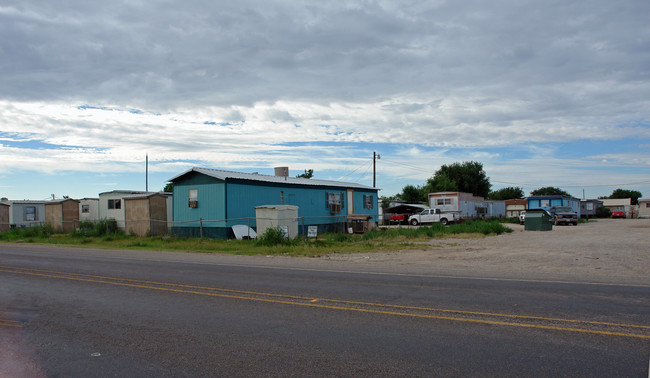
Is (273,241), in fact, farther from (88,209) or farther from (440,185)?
(440,185)

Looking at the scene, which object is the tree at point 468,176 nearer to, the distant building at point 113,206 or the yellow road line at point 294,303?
the distant building at point 113,206

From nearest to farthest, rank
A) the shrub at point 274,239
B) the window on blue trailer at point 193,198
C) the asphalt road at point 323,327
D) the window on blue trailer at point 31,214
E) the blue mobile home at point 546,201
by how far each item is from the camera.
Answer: the asphalt road at point 323,327, the shrub at point 274,239, the window on blue trailer at point 193,198, the window on blue trailer at point 31,214, the blue mobile home at point 546,201

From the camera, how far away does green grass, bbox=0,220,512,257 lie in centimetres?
2067

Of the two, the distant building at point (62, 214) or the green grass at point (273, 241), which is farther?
the distant building at point (62, 214)

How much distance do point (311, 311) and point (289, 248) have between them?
12.8 m

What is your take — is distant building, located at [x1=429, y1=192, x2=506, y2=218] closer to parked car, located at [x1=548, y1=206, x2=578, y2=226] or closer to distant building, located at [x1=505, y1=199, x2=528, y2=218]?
parked car, located at [x1=548, y1=206, x2=578, y2=226]

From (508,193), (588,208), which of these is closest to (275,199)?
(588,208)

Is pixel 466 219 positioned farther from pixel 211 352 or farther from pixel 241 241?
pixel 211 352

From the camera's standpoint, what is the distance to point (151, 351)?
5844 millimetres

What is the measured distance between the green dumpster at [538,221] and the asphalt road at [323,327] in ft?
75.3

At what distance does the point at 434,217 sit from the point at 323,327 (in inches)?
1559

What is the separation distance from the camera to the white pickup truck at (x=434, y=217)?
4445 centimetres

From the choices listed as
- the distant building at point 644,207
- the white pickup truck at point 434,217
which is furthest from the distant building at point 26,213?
the distant building at point 644,207

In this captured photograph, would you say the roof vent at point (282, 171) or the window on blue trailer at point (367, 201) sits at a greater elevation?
the roof vent at point (282, 171)
